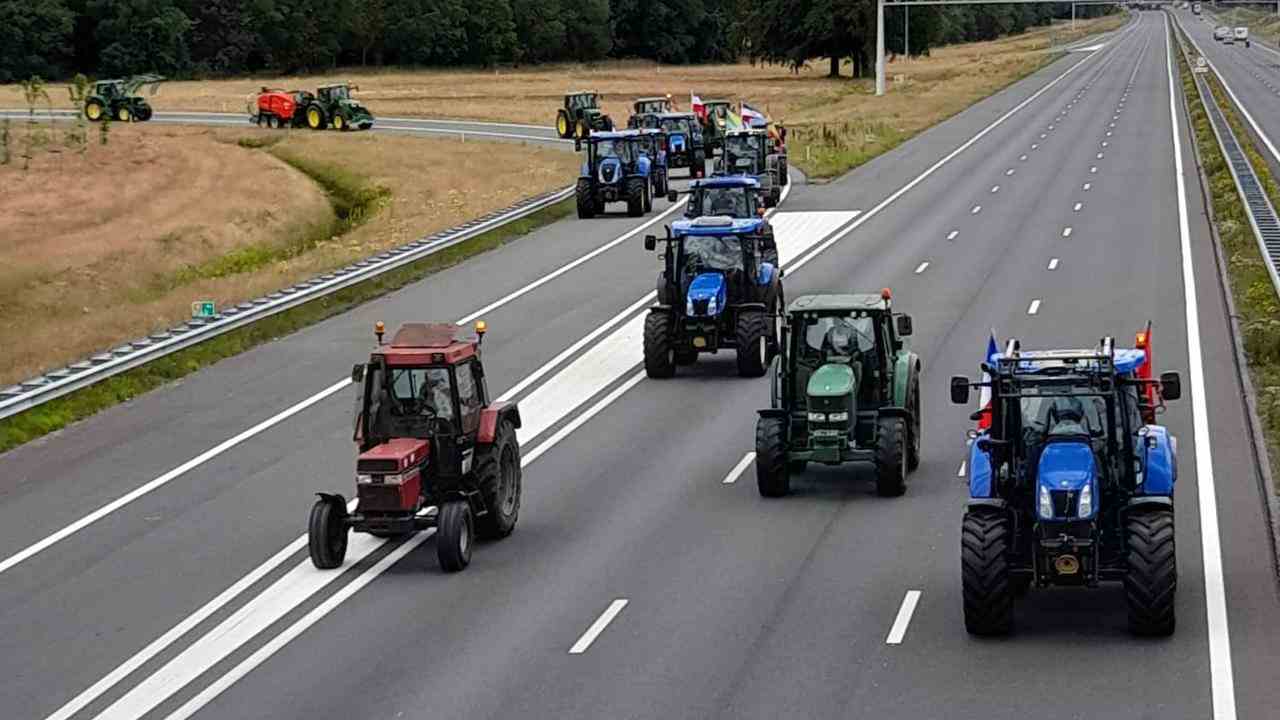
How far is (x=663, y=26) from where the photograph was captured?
625 ft

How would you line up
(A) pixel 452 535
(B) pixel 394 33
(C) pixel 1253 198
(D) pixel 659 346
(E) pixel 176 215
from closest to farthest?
(A) pixel 452 535, (D) pixel 659 346, (C) pixel 1253 198, (E) pixel 176 215, (B) pixel 394 33

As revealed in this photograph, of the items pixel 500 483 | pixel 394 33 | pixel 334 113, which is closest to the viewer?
pixel 500 483

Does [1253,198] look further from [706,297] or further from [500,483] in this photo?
[500,483]

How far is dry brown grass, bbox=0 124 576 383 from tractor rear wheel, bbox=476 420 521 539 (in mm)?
12527

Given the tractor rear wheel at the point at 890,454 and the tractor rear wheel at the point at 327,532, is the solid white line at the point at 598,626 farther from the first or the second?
the tractor rear wheel at the point at 890,454

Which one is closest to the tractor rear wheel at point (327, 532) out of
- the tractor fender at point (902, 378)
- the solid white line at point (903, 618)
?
the solid white line at point (903, 618)

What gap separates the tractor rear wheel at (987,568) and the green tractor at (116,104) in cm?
8370

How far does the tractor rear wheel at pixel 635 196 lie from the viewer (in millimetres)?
57438

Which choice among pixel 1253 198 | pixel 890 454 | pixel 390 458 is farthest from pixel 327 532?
pixel 1253 198

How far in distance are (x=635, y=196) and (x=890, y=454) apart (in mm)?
34024

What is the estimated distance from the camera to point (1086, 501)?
1780 centimetres

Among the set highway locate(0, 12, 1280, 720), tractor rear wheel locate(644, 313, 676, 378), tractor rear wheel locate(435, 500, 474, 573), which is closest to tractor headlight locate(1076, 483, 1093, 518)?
highway locate(0, 12, 1280, 720)

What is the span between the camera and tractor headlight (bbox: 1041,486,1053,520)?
58.6 feet

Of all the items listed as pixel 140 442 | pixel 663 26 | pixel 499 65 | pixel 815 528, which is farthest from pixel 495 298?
pixel 663 26
